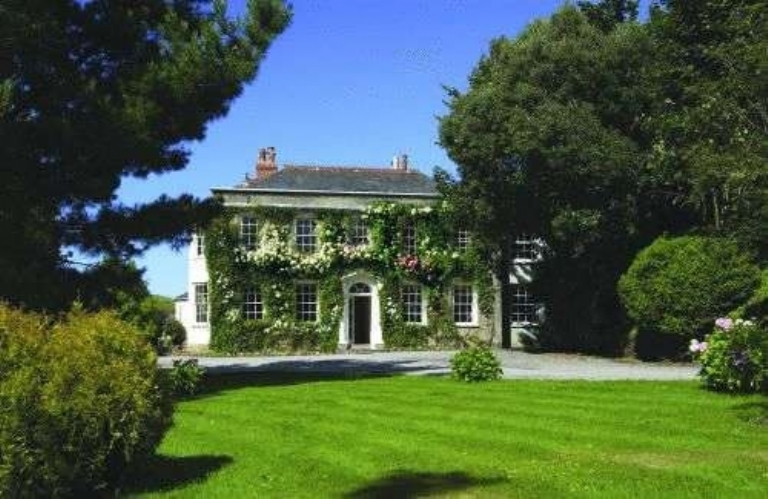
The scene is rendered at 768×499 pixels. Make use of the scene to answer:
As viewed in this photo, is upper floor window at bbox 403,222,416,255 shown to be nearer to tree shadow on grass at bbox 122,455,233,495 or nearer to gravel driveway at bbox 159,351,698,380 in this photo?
gravel driveway at bbox 159,351,698,380

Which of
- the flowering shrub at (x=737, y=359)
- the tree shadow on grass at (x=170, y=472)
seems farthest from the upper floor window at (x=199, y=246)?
the tree shadow on grass at (x=170, y=472)

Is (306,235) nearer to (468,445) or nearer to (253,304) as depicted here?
(253,304)

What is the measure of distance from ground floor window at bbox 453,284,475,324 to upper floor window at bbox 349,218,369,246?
4.53 metres

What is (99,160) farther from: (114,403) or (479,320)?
(479,320)

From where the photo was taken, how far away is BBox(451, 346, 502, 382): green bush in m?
20.5

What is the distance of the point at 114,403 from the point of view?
25.7 ft

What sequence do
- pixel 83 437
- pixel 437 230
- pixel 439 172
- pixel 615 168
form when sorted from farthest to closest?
pixel 437 230 → pixel 439 172 → pixel 615 168 → pixel 83 437

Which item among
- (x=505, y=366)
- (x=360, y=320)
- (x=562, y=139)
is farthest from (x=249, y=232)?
(x=505, y=366)

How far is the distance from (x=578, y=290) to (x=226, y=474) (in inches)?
1150

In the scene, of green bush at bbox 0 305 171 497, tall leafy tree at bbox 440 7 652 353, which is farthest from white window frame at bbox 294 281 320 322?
green bush at bbox 0 305 171 497

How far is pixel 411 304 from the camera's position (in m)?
39.3

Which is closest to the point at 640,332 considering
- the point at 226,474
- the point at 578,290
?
the point at 578,290

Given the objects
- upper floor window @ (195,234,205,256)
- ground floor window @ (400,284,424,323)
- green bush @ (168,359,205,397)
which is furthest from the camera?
ground floor window @ (400,284,424,323)

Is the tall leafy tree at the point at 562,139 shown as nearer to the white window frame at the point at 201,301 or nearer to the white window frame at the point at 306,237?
the white window frame at the point at 306,237
